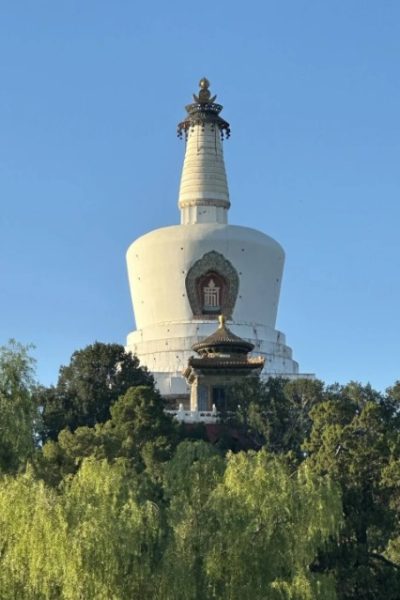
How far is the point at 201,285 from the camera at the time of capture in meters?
42.9

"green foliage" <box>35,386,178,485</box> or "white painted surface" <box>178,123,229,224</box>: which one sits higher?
"white painted surface" <box>178,123,229,224</box>

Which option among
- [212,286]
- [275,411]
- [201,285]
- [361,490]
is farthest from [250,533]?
[212,286]

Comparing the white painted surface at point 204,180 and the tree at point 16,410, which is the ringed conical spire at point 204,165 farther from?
the tree at point 16,410

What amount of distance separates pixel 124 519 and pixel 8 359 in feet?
20.2

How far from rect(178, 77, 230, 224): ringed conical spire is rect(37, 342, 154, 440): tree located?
12.2 m

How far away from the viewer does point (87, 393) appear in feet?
107

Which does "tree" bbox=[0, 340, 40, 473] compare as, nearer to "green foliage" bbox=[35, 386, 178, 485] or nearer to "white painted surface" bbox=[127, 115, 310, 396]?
"green foliage" bbox=[35, 386, 178, 485]

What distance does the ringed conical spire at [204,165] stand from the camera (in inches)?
1788

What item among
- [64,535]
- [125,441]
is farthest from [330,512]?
[125,441]

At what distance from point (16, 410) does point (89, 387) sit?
13707mm

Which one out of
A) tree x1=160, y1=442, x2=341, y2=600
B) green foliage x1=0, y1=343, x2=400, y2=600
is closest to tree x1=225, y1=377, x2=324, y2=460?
green foliage x1=0, y1=343, x2=400, y2=600

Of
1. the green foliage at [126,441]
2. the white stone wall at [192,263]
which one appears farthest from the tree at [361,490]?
the white stone wall at [192,263]

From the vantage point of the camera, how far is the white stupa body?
1644 inches

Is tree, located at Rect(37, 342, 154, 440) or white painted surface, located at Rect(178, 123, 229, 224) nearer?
tree, located at Rect(37, 342, 154, 440)
